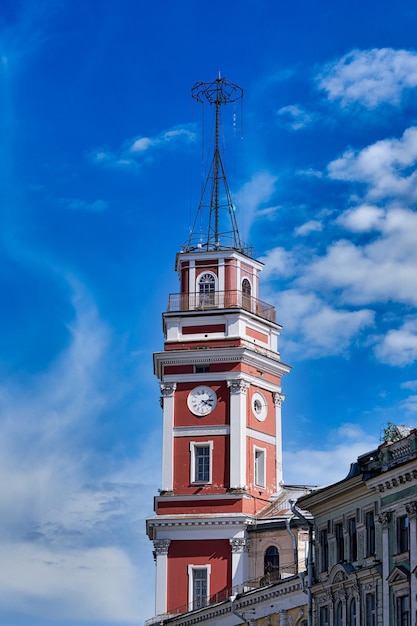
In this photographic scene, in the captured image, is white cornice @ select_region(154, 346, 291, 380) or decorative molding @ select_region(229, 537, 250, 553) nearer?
decorative molding @ select_region(229, 537, 250, 553)

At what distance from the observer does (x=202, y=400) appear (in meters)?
77.8

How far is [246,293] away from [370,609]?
36.1 meters

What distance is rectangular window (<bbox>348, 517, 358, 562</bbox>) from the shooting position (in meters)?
48.6

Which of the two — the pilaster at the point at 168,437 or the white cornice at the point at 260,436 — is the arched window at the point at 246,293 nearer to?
the pilaster at the point at 168,437

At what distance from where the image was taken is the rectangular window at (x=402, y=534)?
146 ft

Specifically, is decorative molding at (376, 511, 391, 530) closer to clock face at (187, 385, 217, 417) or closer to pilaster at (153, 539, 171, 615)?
pilaster at (153, 539, 171, 615)

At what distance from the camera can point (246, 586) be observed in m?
72.2

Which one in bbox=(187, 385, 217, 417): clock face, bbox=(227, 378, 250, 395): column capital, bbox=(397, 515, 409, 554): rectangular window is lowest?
bbox=(397, 515, 409, 554): rectangular window

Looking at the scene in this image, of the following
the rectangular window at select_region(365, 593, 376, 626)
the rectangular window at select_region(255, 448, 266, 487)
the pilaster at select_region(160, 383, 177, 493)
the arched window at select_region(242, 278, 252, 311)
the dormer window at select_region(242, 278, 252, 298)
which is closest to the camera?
the rectangular window at select_region(365, 593, 376, 626)

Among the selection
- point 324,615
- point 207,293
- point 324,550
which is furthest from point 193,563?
point 324,550

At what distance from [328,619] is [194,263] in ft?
109

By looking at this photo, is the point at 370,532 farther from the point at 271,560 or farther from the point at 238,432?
the point at 238,432

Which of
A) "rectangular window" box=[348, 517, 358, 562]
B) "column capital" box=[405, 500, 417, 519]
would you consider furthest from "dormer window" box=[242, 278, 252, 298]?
"column capital" box=[405, 500, 417, 519]

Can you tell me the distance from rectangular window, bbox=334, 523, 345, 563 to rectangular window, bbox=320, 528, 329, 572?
1035mm
